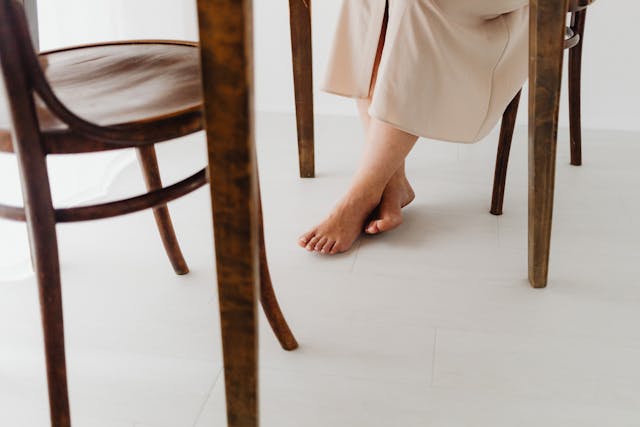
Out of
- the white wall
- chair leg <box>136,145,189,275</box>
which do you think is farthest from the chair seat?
the white wall

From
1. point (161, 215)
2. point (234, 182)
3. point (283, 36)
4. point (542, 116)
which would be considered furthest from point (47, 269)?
point (283, 36)

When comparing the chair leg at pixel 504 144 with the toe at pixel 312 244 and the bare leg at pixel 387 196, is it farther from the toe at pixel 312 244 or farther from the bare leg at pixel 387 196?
the toe at pixel 312 244

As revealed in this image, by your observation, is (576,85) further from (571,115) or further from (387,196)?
(387,196)

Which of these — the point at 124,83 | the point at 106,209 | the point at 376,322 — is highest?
the point at 124,83

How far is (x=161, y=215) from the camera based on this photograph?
53.2 inches

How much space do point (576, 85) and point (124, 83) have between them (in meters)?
1.34

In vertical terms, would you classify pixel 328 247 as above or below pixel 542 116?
below

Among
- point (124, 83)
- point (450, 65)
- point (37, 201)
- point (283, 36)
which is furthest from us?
point (283, 36)

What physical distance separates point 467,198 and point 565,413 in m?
0.81

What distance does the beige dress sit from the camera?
4.67ft

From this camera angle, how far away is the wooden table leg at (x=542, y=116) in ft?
3.87

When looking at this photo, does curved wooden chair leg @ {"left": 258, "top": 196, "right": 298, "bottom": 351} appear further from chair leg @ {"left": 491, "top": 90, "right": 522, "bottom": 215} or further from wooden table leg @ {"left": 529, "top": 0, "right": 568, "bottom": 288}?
chair leg @ {"left": 491, "top": 90, "right": 522, "bottom": 215}

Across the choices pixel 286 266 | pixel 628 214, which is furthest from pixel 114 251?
pixel 628 214

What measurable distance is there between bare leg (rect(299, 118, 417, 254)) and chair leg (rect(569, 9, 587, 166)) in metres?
0.61
